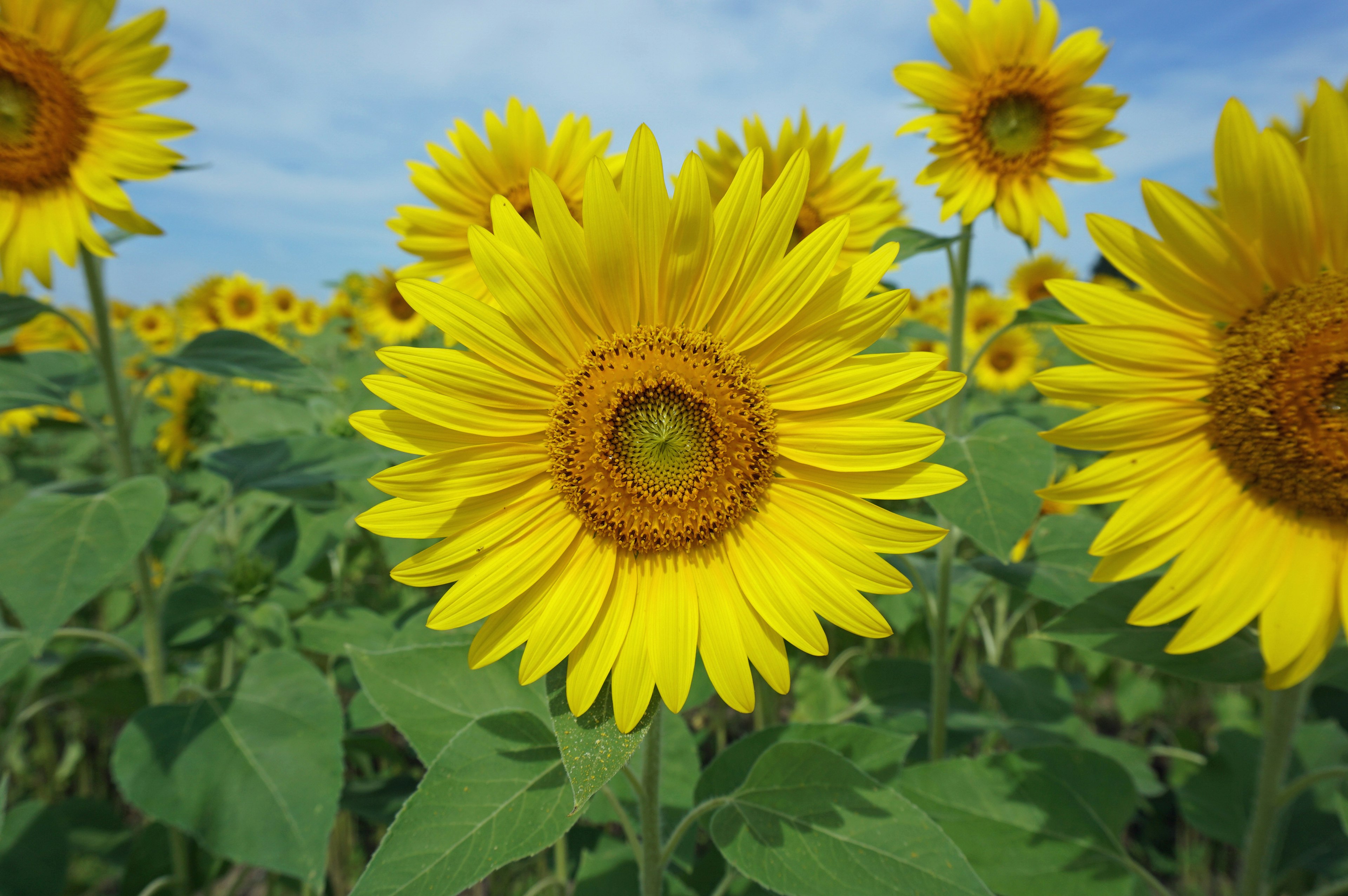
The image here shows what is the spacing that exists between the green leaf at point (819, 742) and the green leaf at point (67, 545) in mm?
1566

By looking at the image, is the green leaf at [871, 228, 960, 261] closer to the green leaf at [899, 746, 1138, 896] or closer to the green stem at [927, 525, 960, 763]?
the green stem at [927, 525, 960, 763]

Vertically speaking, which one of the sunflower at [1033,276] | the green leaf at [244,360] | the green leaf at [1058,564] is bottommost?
the green leaf at [1058,564]

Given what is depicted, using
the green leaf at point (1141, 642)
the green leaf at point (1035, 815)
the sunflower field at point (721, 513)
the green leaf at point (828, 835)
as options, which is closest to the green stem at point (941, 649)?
the sunflower field at point (721, 513)

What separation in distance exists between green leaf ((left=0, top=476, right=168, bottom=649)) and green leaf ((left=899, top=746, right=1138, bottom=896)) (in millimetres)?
2127

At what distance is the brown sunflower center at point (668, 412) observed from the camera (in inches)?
62.6

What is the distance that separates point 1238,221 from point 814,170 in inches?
63.3

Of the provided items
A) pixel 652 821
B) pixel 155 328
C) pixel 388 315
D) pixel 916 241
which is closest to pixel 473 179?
pixel 916 241

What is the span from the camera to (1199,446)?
5.27 feet

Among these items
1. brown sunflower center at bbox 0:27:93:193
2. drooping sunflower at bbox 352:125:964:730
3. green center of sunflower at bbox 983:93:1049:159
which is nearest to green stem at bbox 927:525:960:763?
drooping sunflower at bbox 352:125:964:730

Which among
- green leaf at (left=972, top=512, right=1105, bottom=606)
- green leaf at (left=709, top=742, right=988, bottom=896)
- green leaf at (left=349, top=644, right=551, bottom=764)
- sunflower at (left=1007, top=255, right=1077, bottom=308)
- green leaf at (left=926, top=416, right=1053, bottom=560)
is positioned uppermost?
sunflower at (left=1007, top=255, right=1077, bottom=308)

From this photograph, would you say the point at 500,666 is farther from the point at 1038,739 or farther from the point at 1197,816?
the point at 1197,816

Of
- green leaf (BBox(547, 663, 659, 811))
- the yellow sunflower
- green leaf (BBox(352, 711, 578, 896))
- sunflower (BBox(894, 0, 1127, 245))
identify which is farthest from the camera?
the yellow sunflower

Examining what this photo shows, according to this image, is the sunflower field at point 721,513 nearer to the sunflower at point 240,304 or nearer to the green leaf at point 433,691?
the green leaf at point 433,691

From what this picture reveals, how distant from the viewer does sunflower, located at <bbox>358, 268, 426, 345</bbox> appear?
21.0 feet
